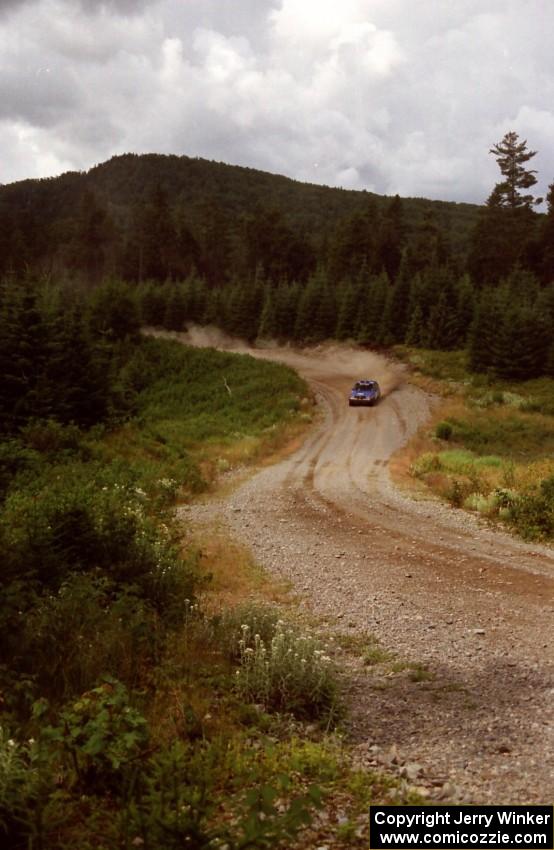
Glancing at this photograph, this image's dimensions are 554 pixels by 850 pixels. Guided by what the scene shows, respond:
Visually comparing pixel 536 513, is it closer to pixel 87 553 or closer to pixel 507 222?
pixel 87 553

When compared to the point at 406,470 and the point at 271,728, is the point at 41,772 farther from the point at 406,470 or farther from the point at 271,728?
the point at 406,470

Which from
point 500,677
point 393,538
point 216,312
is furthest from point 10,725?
point 216,312

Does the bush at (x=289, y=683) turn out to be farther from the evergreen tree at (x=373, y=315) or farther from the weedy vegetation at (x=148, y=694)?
the evergreen tree at (x=373, y=315)

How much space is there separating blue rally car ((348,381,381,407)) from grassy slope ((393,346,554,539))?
4709 millimetres

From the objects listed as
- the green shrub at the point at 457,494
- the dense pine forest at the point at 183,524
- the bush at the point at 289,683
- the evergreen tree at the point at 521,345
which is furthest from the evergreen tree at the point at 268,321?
the bush at the point at 289,683

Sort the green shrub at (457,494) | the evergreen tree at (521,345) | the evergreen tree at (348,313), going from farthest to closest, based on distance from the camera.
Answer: the evergreen tree at (348,313), the evergreen tree at (521,345), the green shrub at (457,494)

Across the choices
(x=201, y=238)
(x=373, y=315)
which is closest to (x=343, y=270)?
(x=373, y=315)

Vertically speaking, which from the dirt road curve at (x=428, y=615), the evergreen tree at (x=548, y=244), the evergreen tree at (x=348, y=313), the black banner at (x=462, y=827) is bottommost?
the dirt road curve at (x=428, y=615)

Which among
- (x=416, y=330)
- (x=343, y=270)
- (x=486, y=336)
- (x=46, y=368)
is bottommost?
(x=46, y=368)

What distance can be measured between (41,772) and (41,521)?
17.9 ft

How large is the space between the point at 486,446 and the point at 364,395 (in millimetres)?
14299

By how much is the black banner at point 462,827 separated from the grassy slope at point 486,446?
388 inches

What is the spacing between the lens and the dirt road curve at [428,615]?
498cm

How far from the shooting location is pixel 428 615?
893cm
